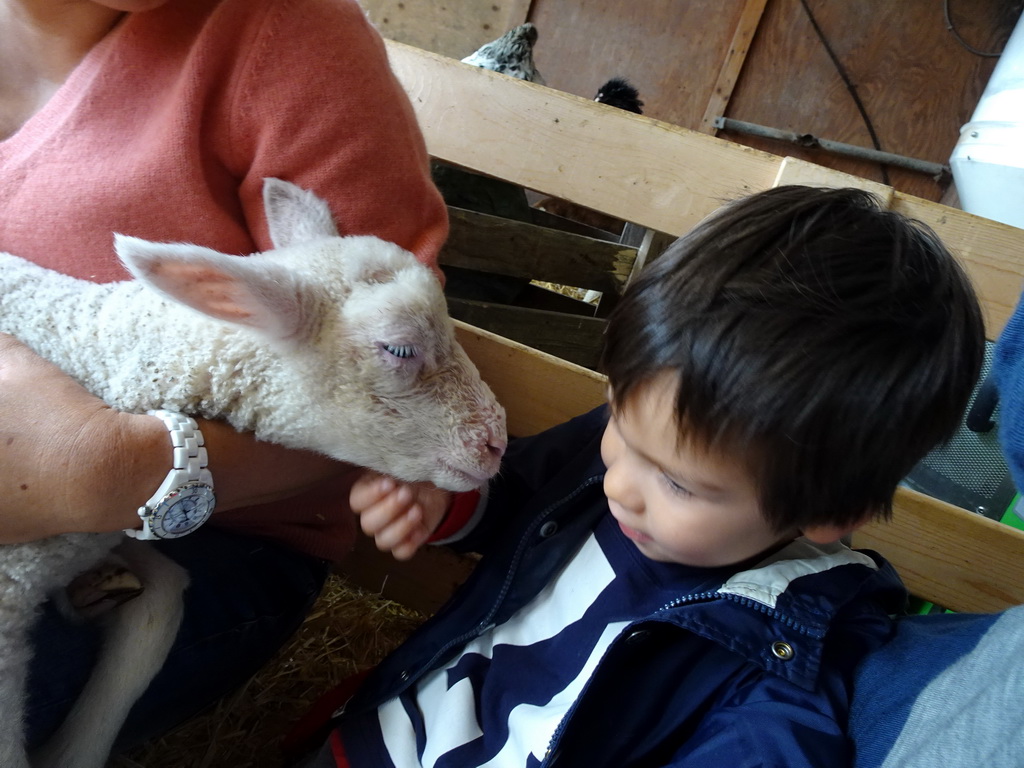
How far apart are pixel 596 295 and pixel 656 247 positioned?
0.93 metres

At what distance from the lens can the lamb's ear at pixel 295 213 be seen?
876mm

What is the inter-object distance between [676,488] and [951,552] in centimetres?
61

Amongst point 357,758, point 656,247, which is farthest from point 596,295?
point 357,758

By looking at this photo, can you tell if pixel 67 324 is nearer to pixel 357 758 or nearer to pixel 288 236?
pixel 288 236

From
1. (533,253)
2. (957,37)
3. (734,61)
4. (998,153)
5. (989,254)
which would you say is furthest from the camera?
(734,61)

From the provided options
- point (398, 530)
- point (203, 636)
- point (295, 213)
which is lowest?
point (203, 636)

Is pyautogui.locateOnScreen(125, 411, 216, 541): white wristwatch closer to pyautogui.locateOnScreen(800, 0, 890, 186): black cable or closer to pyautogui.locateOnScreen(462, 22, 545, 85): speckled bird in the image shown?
pyautogui.locateOnScreen(462, 22, 545, 85): speckled bird

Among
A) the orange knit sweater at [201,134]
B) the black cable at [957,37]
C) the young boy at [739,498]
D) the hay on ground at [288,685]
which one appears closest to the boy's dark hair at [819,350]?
the young boy at [739,498]

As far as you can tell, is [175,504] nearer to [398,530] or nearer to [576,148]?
[398,530]

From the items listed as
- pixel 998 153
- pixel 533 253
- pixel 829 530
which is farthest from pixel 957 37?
pixel 829 530

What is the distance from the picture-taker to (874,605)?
80 centimetres

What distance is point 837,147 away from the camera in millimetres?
3541

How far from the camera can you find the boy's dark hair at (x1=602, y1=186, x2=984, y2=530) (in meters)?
0.64

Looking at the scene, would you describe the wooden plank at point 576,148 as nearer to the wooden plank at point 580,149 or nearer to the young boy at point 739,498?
the wooden plank at point 580,149
